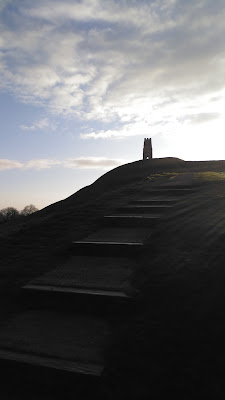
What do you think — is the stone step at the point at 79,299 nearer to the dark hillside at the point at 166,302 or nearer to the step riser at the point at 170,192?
the dark hillside at the point at 166,302

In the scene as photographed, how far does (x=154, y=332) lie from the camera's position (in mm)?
2203

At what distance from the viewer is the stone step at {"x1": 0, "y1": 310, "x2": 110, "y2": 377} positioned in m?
1.97

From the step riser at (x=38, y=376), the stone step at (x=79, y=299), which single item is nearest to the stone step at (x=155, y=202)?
the stone step at (x=79, y=299)

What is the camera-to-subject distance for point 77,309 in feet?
8.59

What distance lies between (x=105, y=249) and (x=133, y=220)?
124cm

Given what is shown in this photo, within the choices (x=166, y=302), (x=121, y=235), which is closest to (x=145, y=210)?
(x=121, y=235)

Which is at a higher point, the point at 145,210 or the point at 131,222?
the point at 145,210

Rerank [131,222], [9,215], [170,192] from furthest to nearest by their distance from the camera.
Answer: [9,215]
[170,192]
[131,222]

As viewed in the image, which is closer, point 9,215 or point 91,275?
point 91,275

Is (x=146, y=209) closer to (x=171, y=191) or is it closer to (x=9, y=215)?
(x=171, y=191)

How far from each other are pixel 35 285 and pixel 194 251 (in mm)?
1811

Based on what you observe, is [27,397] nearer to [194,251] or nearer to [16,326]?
[16,326]

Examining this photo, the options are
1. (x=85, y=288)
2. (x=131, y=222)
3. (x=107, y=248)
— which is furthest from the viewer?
(x=131, y=222)

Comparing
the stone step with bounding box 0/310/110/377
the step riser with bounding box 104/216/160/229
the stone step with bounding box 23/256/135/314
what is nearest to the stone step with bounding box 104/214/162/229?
the step riser with bounding box 104/216/160/229
